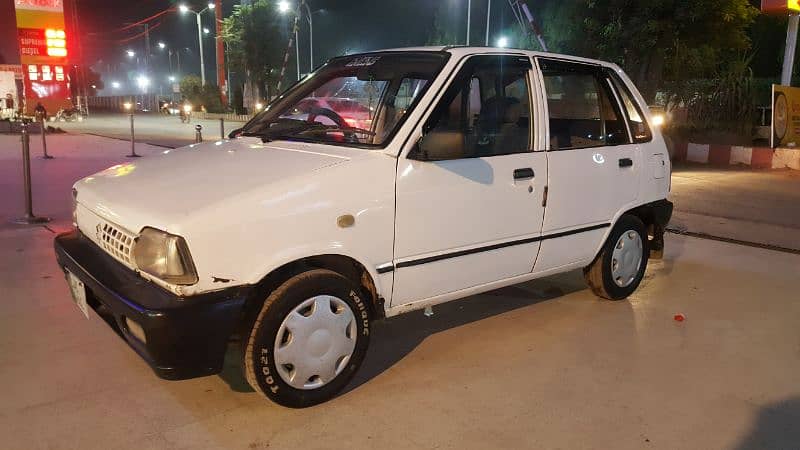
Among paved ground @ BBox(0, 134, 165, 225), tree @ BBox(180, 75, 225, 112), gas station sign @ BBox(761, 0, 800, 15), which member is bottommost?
paved ground @ BBox(0, 134, 165, 225)

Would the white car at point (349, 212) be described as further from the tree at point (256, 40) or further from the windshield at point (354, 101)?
the tree at point (256, 40)

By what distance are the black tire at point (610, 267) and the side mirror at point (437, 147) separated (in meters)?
1.79

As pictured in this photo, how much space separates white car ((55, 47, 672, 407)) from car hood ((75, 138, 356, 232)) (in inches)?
0.5

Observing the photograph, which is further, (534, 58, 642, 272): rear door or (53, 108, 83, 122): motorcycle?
(53, 108, 83, 122): motorcycle

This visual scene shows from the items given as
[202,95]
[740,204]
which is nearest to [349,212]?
[740,204]

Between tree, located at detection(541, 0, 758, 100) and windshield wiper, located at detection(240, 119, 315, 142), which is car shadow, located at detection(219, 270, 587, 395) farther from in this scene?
tree, located at detection(541, 0, 758, 100)

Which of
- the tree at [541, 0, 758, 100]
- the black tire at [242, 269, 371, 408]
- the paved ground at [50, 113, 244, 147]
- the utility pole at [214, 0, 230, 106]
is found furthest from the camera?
the utility pole at [214, 0, 230, 106]

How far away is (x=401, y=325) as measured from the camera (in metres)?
4.31

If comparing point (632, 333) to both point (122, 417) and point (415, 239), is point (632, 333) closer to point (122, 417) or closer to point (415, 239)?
point (415, 239)

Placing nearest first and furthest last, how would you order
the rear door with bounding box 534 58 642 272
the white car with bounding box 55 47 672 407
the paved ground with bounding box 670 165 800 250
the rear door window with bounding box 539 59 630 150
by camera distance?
the white car with bounding box 55 47 672 407 → the rear door with bounding box 534 58 642 272 → the rear door window with bounding box 539 59 630 150 → the paved ground with bounding box 670 165 800 250

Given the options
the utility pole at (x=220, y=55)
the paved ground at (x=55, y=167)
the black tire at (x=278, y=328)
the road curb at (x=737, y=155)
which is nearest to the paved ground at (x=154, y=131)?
the paved ground at (x=55, y=167)

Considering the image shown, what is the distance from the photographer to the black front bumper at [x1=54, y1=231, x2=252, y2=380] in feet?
8.85

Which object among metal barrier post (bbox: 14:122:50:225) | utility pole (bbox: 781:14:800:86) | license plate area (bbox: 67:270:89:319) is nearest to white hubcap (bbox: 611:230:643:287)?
license plate area (bbox: 67:270:89:319)

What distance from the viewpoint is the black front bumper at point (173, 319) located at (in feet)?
8.85
